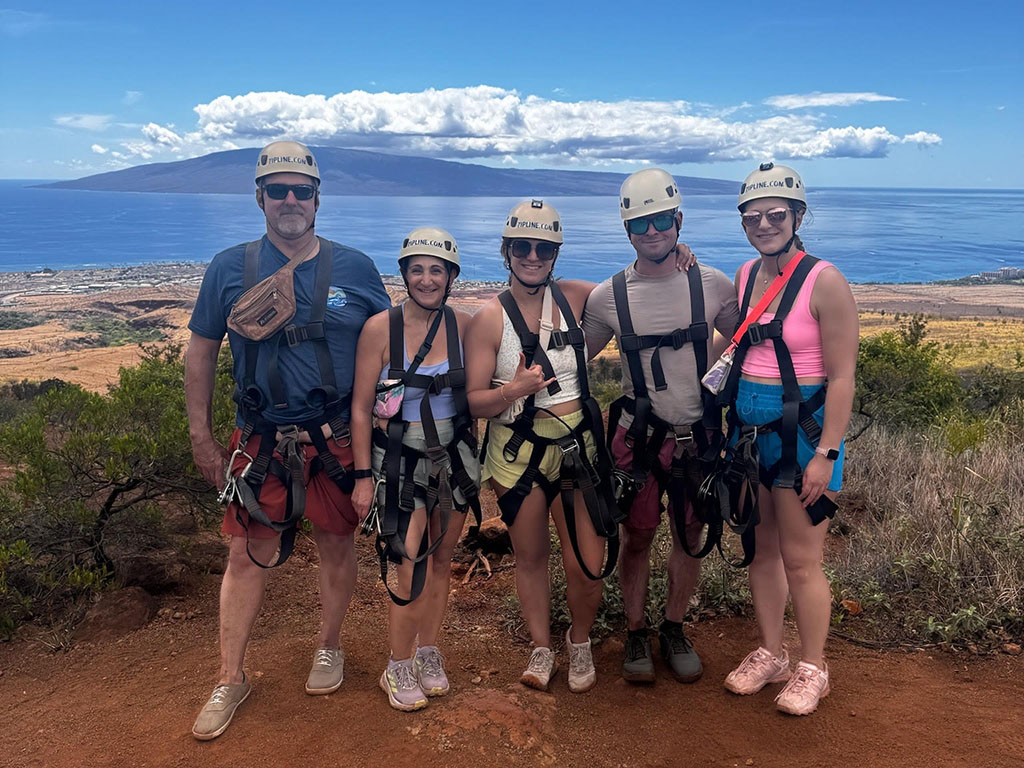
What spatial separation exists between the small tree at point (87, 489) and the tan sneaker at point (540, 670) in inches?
119

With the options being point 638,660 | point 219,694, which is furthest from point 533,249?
point 219,694

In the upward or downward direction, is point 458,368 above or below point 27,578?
above

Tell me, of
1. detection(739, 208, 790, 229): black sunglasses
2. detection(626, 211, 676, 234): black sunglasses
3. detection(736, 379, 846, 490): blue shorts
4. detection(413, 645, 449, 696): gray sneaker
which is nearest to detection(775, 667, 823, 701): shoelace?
detection(736, 379, 846, 490): blue shorts

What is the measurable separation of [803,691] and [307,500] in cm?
283

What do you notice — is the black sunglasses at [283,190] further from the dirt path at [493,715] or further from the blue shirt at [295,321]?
the dirt path at [493,715]

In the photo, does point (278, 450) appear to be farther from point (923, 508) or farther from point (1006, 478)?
point (1006, 478)

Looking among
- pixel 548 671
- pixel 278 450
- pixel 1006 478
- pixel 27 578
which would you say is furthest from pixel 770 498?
pixel 27 578

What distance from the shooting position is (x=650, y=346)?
3.97 m

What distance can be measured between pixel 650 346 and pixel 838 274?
98 centimetres

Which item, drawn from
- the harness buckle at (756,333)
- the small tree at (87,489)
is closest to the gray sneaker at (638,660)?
the harness buckle at (756,333)

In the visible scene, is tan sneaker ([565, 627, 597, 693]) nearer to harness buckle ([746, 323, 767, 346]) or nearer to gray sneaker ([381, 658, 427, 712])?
gray sneaker ([381, 658, 427, 712])

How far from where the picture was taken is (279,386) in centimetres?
381

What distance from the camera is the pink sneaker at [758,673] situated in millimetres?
4164

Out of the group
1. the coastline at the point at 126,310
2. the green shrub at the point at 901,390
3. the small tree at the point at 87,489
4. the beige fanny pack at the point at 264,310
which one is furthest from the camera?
the coastline at the point at 126,310
